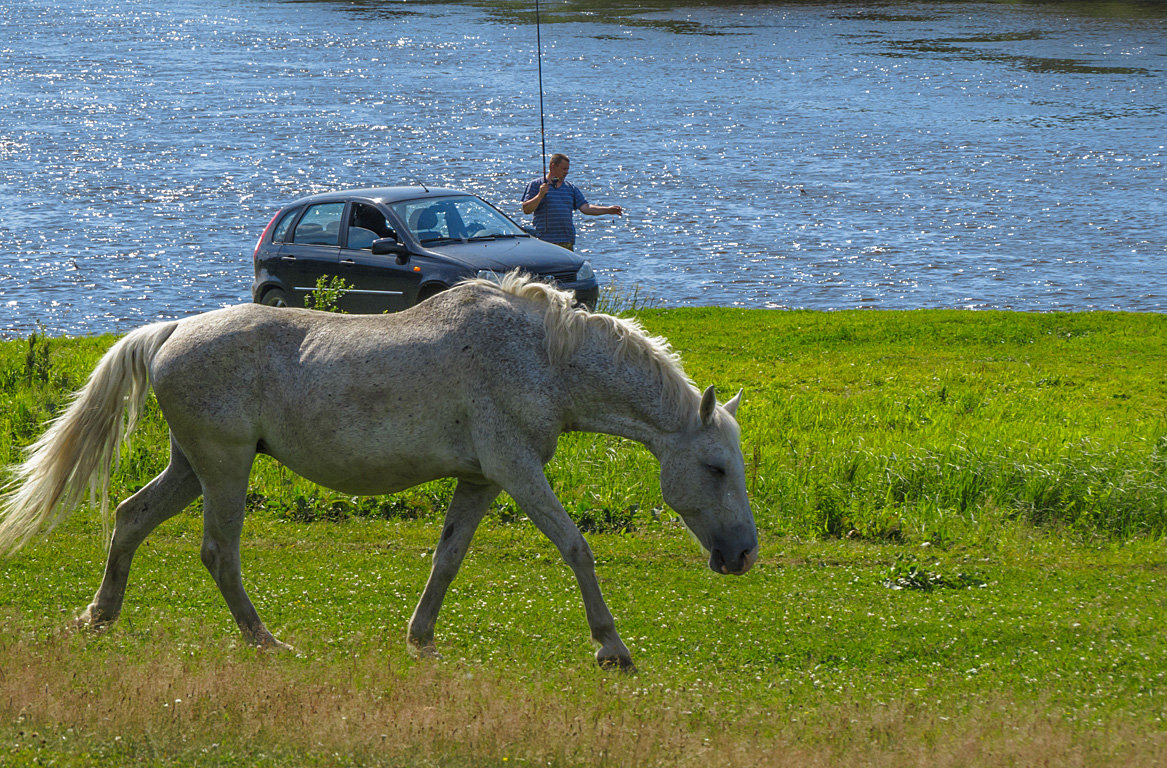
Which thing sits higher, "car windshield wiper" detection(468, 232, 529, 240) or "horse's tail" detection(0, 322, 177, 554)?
"horse's tail" detection(0, 322, 177, 554)

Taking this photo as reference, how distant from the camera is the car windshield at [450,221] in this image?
17312mm

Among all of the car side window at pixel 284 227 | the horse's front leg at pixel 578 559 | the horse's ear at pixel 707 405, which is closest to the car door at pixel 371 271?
the car side window at pixel 284 227

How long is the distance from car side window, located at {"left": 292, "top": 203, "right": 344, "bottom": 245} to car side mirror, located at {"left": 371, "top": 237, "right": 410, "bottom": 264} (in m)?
1.23

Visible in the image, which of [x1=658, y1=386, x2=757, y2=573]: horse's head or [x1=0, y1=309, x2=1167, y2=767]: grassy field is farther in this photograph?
[x1=658, y1=386, x2=757, y2=573]: horse's head

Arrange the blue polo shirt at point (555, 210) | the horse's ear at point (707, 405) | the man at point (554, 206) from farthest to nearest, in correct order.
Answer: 1. the blue polo shirt at point (555, 210)
2. the man at point (554, 206)
3. the horse's ear at point (707, 405)

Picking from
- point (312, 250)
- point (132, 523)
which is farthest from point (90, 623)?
point (312, 250)

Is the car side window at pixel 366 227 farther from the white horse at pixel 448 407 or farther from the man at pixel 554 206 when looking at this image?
the white horse at pixel 448 407

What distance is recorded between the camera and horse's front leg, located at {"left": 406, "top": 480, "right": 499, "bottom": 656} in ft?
25.1

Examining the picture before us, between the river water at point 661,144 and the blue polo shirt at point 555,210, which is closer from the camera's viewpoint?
the blue polo shirt at point 555,210

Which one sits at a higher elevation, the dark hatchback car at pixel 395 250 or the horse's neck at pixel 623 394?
the horse's neck at pixel 623 394

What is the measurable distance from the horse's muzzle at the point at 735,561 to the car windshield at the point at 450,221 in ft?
35.2

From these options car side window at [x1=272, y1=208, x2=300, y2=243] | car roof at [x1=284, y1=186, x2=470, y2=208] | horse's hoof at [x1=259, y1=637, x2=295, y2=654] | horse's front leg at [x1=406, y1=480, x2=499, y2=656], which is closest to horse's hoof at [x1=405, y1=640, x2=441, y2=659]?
horse's front leg at [x1=406, y1=480, x2=499, y2=656]

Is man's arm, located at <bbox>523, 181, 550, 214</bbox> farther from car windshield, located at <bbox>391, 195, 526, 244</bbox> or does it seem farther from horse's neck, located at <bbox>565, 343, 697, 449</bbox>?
horse's neck, located at <bbox>565, 343, 697, 449</bbox>

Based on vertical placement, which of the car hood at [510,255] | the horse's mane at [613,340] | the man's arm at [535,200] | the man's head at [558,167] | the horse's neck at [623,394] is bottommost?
the car hood at [510,255]
